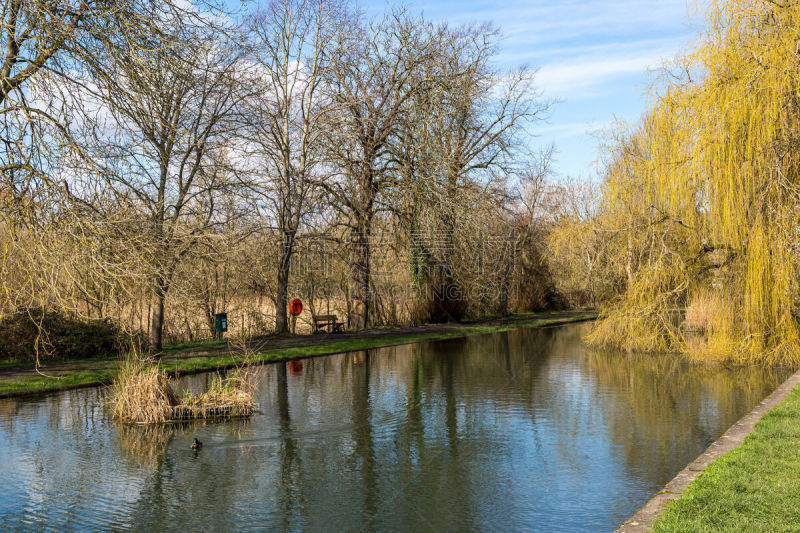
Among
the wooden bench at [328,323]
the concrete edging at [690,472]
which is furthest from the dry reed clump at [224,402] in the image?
the wooden bench at [328,323]

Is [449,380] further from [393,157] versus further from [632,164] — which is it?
[393,157]

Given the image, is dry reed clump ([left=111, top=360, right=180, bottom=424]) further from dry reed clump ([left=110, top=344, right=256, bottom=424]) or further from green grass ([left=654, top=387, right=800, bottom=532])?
green grass ([left=654, top=387, right=800, bottom=532])

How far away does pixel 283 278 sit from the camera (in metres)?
25.5

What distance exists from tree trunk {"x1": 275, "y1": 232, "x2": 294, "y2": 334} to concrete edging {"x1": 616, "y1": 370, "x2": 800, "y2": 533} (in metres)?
17.1

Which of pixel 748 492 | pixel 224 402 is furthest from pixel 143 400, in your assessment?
pixel 748 492

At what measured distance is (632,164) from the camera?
858 inches

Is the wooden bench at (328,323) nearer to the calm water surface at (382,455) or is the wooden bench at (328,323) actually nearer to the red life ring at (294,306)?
the red life ring at (294,306)

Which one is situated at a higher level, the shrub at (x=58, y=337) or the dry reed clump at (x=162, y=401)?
the shrub at (x=58, y=337)

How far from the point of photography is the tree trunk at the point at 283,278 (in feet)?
82.9

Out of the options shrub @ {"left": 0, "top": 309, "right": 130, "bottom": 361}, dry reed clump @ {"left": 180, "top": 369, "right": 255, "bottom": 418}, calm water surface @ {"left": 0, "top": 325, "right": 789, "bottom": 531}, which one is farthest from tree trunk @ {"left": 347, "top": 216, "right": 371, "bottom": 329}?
dry reed clump @ {"left": 180, "top": 369, "right": 255, "bottom": 418}

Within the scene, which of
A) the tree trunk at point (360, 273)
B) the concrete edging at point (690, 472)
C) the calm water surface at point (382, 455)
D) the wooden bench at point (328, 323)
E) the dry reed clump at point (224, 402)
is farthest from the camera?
the tree trunk at point (360, 273)

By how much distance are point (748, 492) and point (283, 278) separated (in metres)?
20.3

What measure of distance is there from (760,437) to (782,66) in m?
9.35

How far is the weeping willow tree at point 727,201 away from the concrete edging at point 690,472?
4.55 metres
